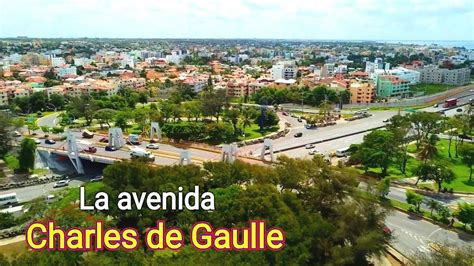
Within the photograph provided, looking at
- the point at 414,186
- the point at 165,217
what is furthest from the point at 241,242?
the point at 414,186

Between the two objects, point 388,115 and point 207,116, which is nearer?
point 207,116

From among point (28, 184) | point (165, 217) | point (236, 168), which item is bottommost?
point (28, 184)

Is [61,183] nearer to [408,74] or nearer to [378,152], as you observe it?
[378,152]

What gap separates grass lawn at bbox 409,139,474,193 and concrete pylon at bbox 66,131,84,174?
112ft

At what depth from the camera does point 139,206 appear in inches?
965

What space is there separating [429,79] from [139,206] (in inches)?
4327

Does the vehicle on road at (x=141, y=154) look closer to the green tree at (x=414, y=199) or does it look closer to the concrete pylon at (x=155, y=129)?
the concrete pylon at (x=155, y=129)

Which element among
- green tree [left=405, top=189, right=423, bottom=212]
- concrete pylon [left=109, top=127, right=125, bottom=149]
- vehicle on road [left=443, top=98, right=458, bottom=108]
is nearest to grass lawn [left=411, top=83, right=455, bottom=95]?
vehicle on road [left=443, top=98, right=458, bottom=108]

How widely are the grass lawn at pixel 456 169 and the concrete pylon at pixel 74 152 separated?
112 ft

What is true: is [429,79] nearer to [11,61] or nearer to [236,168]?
[236,168]

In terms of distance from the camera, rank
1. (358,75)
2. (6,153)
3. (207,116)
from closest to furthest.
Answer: (6,153) → (207,116) → (358,75)

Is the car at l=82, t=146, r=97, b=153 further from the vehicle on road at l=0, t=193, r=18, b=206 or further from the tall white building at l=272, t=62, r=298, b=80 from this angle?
the tall white building at l=272, t=62, r=298, b=80

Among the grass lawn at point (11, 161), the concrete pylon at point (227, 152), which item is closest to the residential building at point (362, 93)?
the concrete pylon at point (227, 152)

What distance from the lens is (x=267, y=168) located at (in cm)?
2927
